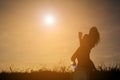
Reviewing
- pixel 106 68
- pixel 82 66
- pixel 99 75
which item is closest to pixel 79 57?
pixel 82 66

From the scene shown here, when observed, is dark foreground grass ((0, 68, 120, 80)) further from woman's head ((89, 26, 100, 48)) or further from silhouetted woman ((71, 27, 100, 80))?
woman's head ((89, 26, 100, 48))

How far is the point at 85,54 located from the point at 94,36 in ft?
2.31

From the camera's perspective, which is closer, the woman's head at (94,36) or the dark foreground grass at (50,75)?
the woman's head at (94,36)

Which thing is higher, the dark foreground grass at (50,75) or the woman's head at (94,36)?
the woman's head at (94,36)

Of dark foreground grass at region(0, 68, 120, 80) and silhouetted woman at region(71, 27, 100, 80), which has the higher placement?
silhouetted woman at region(71, 27, 100, 80)

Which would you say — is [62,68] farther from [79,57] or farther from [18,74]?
[79,57]

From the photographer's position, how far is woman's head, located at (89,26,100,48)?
14.0 m

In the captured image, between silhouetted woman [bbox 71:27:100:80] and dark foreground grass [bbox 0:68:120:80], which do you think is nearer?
silhouetted woman [bbox 71:27:100:80]

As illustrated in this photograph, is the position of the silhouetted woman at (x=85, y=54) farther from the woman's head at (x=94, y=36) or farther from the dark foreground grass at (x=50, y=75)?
the dark foreground grass at (x=50, y=75)

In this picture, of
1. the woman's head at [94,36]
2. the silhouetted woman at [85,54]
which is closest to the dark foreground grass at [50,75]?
the silhouetted woman at [85,54]

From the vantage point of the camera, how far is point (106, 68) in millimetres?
18094

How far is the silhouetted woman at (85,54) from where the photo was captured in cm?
1403

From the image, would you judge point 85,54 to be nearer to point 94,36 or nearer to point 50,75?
point 94,36

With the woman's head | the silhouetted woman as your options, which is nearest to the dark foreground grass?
the silhouetted woman
